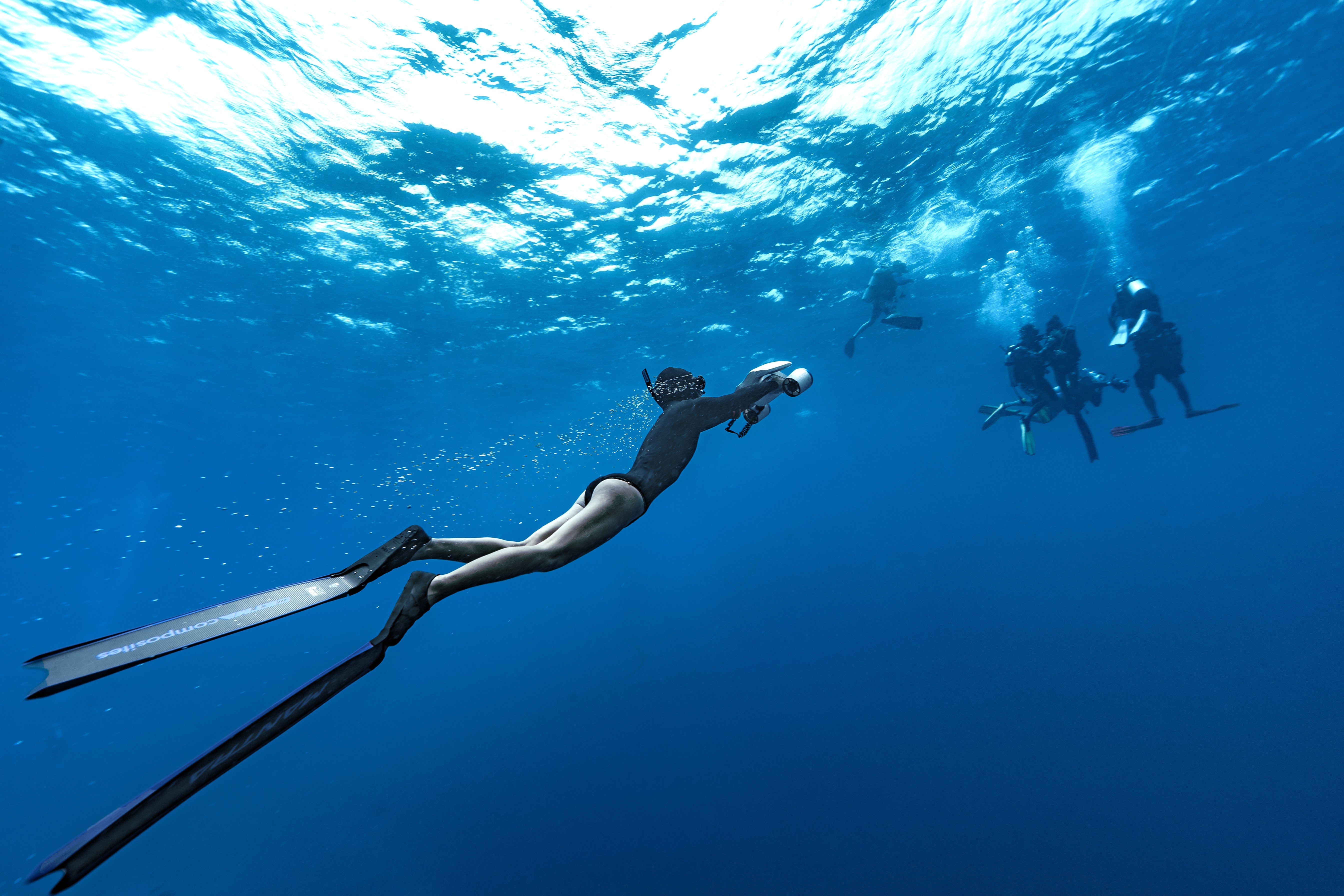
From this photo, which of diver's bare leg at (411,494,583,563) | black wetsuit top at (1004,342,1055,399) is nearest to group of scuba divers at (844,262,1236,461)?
black wetsuit top at (1004,342,1055,399)

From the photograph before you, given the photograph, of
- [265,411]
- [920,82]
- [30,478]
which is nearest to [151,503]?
[30,478]

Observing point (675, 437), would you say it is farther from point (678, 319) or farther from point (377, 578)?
point (678, 319)

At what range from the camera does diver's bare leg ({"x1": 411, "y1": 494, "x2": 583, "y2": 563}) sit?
344 centimetres

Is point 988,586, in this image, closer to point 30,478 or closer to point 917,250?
point 917,250

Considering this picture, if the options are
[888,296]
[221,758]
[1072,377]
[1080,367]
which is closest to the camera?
[221,758]

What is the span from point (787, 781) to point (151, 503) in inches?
1858

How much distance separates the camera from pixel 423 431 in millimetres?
29172

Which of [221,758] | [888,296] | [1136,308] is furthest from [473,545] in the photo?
[888,296]

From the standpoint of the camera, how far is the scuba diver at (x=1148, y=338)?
14.7 meters

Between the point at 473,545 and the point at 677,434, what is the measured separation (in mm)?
1864

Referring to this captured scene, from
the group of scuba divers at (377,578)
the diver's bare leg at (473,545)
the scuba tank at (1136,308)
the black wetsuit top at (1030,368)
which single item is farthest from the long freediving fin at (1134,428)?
the diver's bare leg at (473,545)

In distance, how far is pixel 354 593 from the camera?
2.96m

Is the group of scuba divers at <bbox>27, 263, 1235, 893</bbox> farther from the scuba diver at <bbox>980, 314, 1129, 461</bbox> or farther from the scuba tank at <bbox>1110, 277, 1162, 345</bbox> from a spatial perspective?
the scuba tank at <bbox>1110, 277, 1162, 345</bbox>

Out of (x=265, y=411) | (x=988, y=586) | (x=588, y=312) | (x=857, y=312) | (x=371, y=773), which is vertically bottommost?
(x=988, y=586)
